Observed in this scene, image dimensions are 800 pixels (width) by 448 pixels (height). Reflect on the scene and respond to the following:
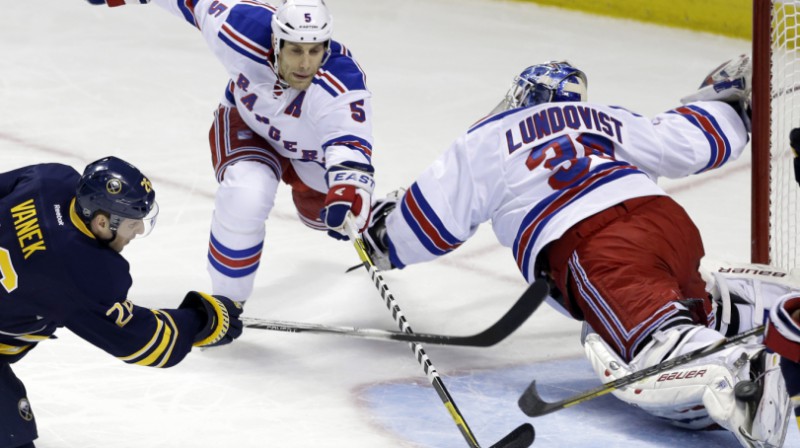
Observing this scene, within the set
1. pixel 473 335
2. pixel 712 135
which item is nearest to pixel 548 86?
pixel 712 135

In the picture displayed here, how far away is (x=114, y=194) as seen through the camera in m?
2.45

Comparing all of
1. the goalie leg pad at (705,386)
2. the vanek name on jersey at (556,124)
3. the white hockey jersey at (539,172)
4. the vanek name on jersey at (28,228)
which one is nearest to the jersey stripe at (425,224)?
the white hockey jersey at (539,172)

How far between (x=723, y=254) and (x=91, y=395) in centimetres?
202

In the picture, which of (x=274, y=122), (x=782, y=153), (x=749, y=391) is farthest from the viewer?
(x=782, y=153)

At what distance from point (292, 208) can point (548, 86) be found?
1467 millimetres

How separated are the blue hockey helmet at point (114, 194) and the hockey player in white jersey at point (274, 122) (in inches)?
32.8

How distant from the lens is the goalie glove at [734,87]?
11.5 feet

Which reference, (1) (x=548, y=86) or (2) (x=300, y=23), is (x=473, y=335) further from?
(2) (x=300, y=23)

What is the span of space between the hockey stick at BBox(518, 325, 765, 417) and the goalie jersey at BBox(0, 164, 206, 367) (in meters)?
0.76

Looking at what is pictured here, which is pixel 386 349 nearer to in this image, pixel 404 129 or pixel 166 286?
pixel 166 286

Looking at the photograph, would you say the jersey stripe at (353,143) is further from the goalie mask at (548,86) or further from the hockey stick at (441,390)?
the goalie mask at (548,86)

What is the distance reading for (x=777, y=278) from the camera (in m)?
3.36

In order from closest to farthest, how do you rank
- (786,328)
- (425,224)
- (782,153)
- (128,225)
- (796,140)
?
(786,328) < (128,225) < (796,140) < (425,224) < (782,153)

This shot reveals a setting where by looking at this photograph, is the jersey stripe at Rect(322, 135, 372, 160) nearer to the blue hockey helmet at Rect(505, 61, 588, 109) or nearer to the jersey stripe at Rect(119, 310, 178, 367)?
the blue hockey helmet at Rect(505, 61, 588, 109)
